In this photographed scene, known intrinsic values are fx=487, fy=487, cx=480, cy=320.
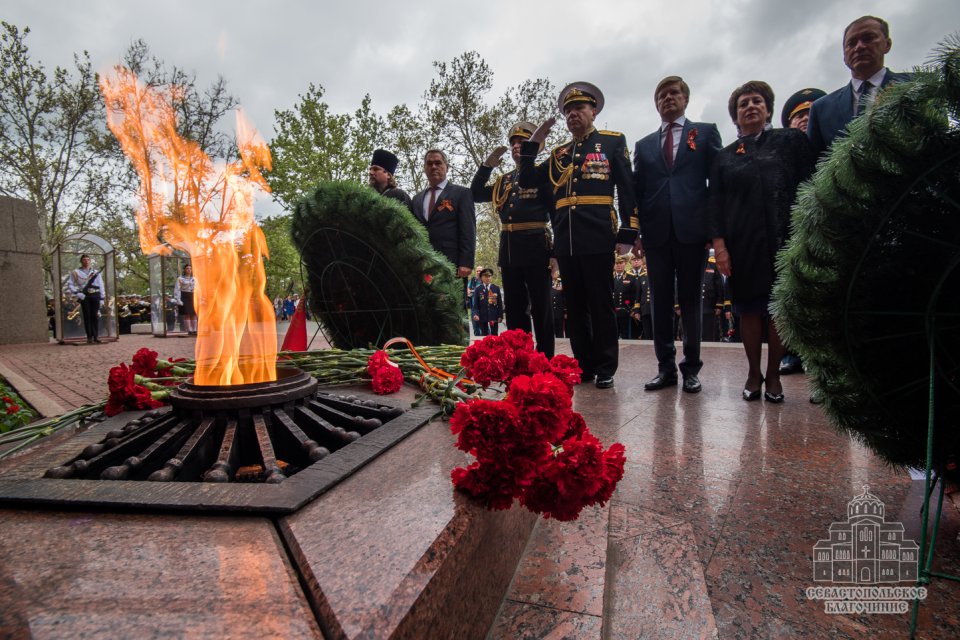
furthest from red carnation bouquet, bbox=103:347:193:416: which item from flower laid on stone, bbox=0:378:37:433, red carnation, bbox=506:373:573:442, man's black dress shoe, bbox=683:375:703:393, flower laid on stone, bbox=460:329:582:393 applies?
man's black dress shoe, bbox=683:375:703:393

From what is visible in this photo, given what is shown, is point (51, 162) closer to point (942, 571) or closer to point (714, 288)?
point (714, 288)

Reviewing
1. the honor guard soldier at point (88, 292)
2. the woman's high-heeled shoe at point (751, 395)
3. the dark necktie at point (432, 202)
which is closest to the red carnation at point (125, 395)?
the woman's high-heeled shoe at point (751, 395)

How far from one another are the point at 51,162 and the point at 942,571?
85.5ft

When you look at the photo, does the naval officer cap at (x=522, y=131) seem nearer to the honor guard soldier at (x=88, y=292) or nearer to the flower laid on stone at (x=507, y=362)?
the flower laid on stone at (x=507, y=362)

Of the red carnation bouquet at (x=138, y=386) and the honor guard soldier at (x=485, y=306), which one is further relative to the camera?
the honor guard soldier at (x=485, y=306)

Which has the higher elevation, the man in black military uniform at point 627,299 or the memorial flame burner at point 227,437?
the man in black military uniform at point 627,299

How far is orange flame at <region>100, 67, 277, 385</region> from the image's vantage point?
1883mm

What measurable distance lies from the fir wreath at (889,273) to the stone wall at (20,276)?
41.4ft

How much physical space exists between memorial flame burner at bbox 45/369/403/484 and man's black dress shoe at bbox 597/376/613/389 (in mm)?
2498

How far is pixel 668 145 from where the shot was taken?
13.5ft

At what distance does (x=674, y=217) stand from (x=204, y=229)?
11.2 feet

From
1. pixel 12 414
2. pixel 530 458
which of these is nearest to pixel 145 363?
pixel 12 414

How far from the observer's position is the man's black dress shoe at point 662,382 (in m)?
3.87

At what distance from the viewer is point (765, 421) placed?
2893 millimetres
